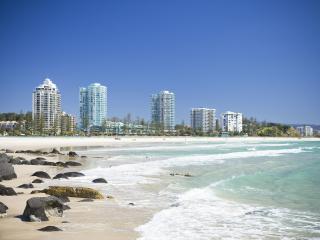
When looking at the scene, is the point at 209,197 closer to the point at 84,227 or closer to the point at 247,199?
the point at 247,199

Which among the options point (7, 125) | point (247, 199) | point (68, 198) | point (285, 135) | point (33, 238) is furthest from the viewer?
point (285, 135)

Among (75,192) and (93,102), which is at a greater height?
(93,102)

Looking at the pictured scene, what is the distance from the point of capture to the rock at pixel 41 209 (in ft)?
29.6

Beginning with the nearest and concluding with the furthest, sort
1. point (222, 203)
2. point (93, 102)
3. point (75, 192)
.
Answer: point (75, 192), point (222, 203), point (93, 102)

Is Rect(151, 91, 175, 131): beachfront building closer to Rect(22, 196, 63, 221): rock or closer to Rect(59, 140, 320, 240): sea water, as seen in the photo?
Rect(59, 140, 320, 240): sea water

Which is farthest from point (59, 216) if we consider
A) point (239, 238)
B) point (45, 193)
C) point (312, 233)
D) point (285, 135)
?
point (285, 135)

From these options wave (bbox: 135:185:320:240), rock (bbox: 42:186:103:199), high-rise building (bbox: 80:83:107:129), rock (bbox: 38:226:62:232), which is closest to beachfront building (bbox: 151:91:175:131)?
high-rise building (bbox: 80:83:107:129)

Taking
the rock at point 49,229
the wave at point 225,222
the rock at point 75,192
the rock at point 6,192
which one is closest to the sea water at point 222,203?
the wave at point 225,222

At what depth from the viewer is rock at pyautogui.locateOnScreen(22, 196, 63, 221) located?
9.03m

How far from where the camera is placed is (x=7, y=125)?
136 meters

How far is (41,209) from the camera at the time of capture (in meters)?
9.09

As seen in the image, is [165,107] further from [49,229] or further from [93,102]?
[49,229]

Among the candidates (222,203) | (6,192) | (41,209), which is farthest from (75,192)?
(222,203)

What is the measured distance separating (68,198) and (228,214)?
14.7 feet
